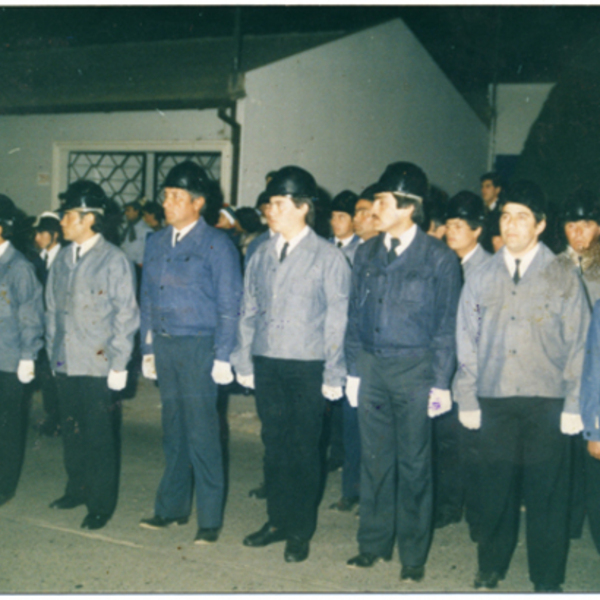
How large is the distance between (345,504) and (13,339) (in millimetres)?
2676

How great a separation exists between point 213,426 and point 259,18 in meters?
8.57

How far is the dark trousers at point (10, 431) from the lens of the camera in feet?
15.3

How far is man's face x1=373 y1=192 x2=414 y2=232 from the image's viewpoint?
3.74 meters

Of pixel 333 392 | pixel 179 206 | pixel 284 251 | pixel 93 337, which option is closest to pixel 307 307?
pixel 284 251

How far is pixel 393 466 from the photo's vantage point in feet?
12.5

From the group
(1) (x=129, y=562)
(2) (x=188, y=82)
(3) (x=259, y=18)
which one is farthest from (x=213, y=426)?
(3) (x=259, y=18)

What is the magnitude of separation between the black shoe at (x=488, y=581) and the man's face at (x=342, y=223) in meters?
3.20

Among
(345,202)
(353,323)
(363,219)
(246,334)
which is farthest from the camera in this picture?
(345,202)

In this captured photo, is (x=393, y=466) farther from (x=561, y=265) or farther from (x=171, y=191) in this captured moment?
(x=171, y=191)

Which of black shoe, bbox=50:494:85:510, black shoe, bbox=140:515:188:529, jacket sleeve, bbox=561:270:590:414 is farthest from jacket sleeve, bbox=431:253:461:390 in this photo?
black shoe, bbox=50:494:85:510

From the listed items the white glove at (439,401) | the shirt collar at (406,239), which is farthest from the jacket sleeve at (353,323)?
the white glove at (439,401)

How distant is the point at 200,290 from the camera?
418 centimetres

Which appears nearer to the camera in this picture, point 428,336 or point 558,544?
point 558,544

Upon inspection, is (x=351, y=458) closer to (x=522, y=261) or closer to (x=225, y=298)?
(x=225, y=298)
